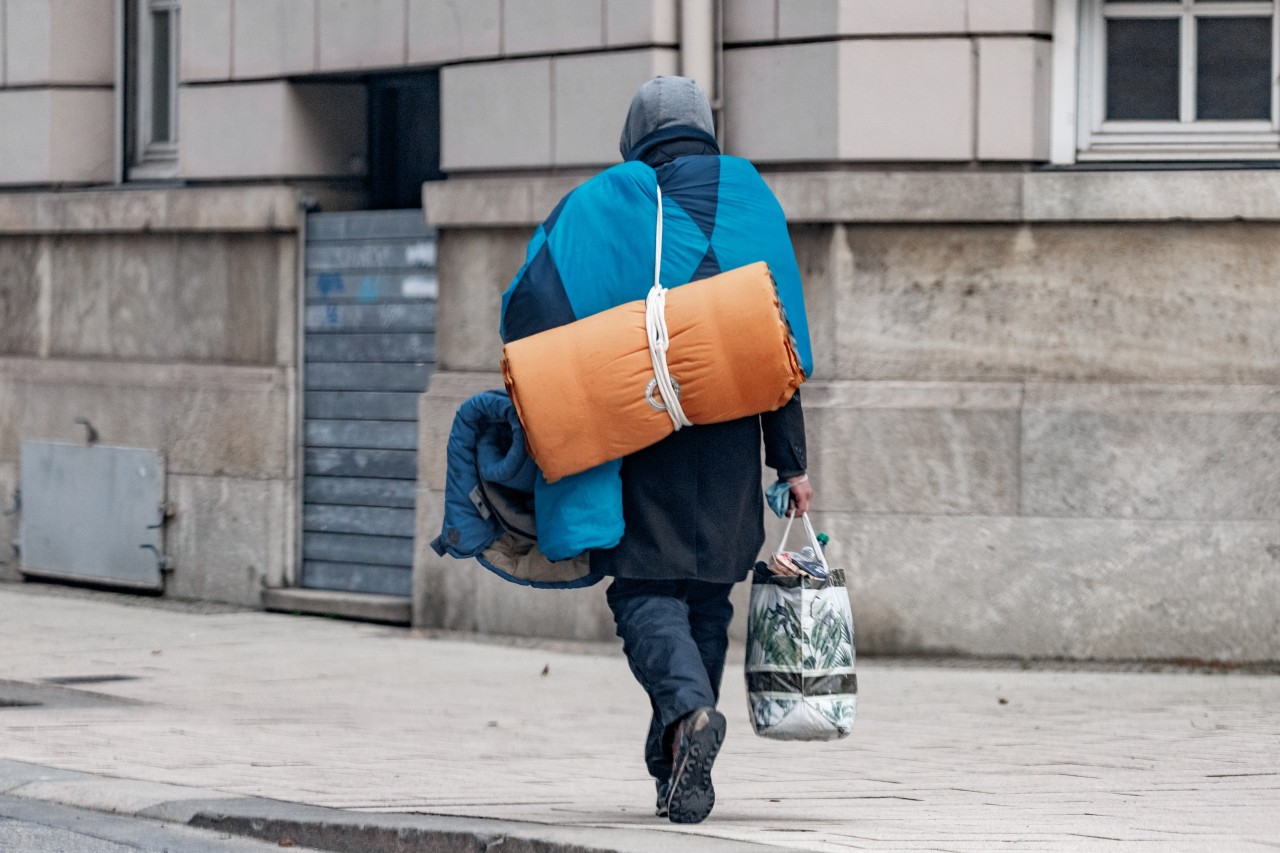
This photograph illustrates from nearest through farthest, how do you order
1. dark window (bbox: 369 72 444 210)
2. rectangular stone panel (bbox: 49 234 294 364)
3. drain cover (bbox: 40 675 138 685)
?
drain cover (bbox: 40 675 138 685), rectangular stone panel (bbox: 49 234 294 364), dark window (bbox: 369 72 444 210)

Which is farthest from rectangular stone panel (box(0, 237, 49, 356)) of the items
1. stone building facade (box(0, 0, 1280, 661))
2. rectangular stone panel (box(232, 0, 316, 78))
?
stone building facade (box(0, 0, 1280, 661))

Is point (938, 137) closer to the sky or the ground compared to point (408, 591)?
closer to the sky

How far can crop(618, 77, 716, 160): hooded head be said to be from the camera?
5246 mm

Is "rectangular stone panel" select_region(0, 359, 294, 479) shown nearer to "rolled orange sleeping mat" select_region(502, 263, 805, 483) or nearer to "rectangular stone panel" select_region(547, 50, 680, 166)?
"rectangular stone panel" select_region(547, 50, 680, 166)

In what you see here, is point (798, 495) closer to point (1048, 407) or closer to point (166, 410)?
point (1048, 407)

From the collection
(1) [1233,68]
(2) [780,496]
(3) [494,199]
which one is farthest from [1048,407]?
(2) [780,496]

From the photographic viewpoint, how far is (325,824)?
5.25m

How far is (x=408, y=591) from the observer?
34.0 ft

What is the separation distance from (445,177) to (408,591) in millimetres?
2249

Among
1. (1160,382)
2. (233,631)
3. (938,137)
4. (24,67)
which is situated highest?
(24,67)

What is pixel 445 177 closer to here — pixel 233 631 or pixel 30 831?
pixel 233 631

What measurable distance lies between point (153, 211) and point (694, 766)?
715cm

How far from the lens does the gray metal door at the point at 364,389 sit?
10.3m

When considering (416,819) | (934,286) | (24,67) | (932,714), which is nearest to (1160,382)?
(934,286)
